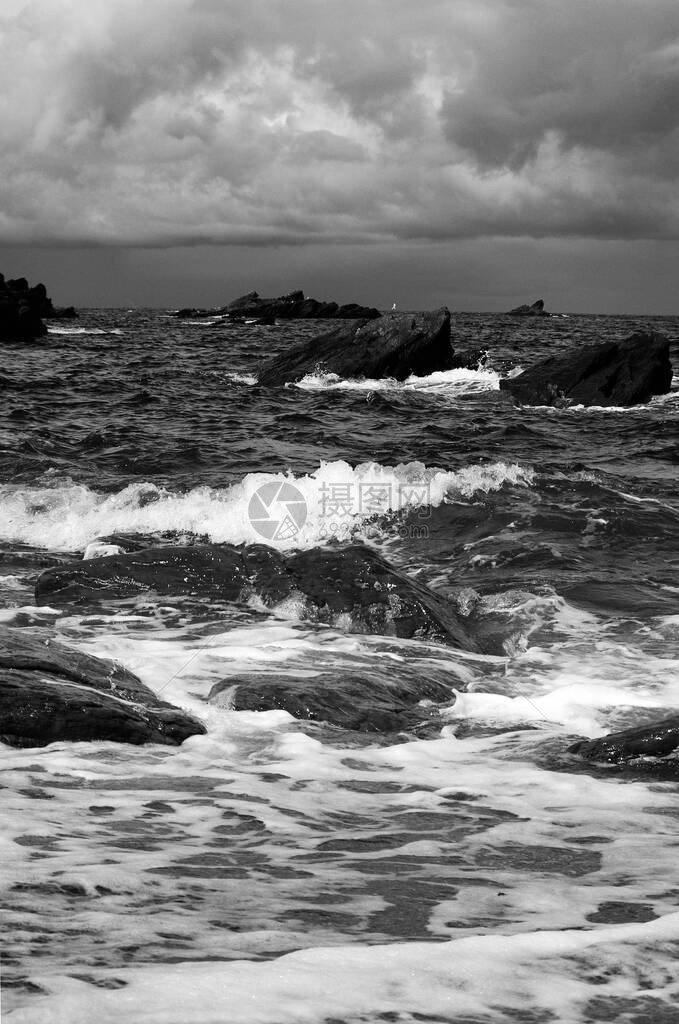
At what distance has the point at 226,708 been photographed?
6.05m

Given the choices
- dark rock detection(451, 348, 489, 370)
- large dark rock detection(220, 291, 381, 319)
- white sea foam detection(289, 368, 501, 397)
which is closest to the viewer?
white sea foam detection(289, 368, 501, 397)

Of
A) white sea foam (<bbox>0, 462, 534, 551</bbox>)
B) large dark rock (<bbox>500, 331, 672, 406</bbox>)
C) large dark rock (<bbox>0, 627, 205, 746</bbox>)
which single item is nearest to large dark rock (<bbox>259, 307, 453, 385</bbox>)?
large dark rock (<bbox>500, 331, 672, 406</bbox>)

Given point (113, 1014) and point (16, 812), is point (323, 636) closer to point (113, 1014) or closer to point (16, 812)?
point (16, 812)

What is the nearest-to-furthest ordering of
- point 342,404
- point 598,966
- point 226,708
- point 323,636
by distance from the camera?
point 598,966 → point 226,708 → point 323,636 → point 342,404

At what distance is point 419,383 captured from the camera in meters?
29.7

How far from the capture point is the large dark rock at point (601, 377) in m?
25.5

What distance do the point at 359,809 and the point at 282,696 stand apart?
1.59m

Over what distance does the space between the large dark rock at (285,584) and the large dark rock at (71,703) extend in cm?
251

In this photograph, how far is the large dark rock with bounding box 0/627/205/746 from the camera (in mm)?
5137

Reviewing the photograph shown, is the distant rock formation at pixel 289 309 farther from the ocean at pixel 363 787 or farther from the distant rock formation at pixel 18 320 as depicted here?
the ocean at pixel 363 787

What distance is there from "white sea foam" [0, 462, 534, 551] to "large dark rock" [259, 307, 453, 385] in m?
15.2

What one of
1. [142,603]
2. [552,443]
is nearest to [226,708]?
[142,603]
